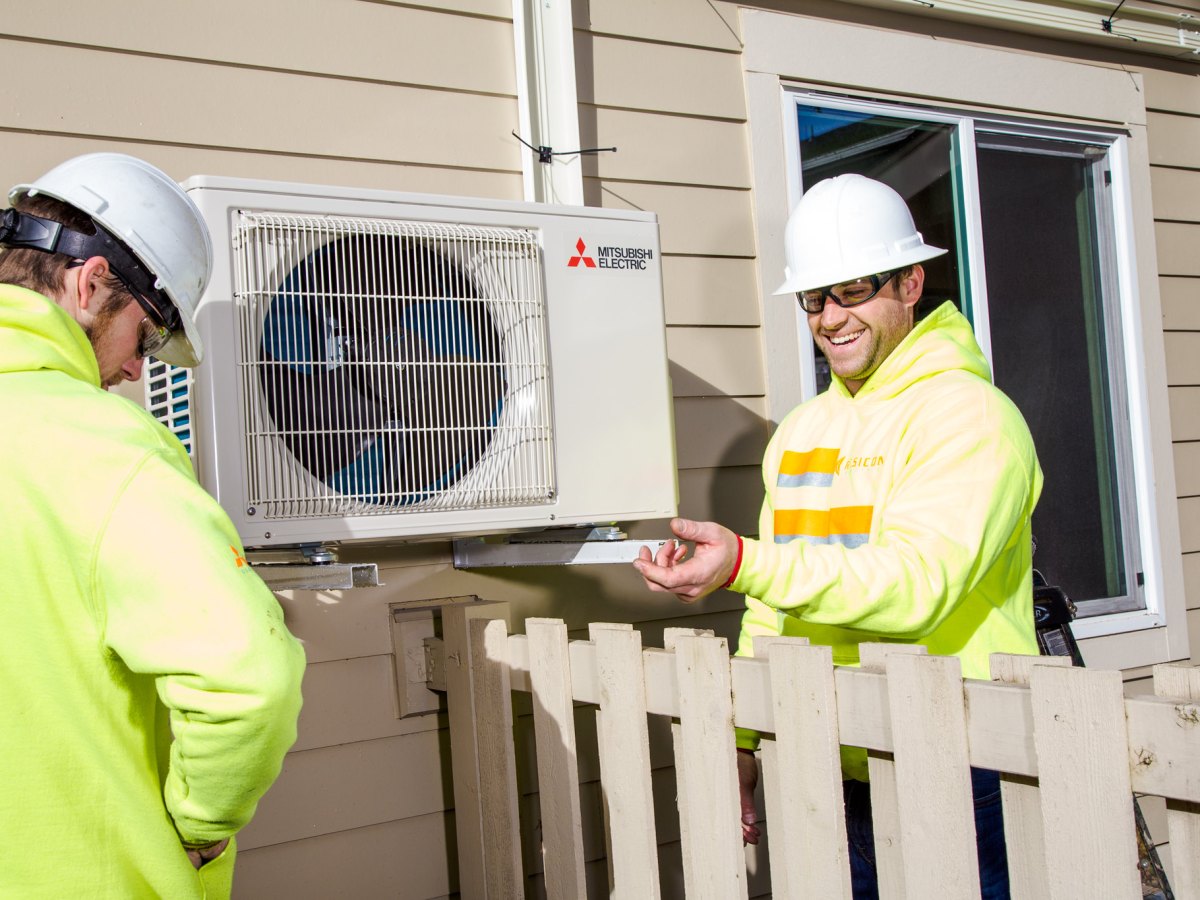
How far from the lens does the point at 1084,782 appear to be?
1406mm

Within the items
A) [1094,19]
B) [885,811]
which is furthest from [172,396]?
[1094,19]

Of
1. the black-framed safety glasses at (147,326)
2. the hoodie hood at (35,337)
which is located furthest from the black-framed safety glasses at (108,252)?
the hoodie hood at (35,337)

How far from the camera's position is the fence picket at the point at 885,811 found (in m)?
1.68

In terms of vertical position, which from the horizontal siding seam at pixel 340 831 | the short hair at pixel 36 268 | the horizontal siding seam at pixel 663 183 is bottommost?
the horizontal siding seam at pixel 340 831

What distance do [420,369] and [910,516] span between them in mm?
897

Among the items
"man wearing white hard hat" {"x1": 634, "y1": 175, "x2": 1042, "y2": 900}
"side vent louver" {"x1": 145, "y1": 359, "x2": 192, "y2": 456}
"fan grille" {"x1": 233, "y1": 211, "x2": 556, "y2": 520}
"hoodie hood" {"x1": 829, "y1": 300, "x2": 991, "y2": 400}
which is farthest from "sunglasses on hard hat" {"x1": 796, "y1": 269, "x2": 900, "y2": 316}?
"side vent louver" {"x1": 145, "y1": 359, "x2": 192, "y2": 456}

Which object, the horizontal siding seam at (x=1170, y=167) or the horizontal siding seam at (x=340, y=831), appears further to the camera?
the horizontal siding seam at (x=1170, y=167)

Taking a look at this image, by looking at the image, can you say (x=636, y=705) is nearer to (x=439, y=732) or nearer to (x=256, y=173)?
(x=439, y=732)

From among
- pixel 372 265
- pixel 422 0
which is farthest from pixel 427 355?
pixel 422 0

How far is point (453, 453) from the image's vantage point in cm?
220

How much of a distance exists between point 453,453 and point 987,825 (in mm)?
1151

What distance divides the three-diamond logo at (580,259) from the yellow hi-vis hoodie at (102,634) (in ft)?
3.77

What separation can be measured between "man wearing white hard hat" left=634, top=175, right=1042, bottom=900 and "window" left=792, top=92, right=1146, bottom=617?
55.0 inches

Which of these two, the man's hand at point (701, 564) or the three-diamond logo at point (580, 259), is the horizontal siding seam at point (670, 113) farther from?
the man's hand at point (701, 564)
